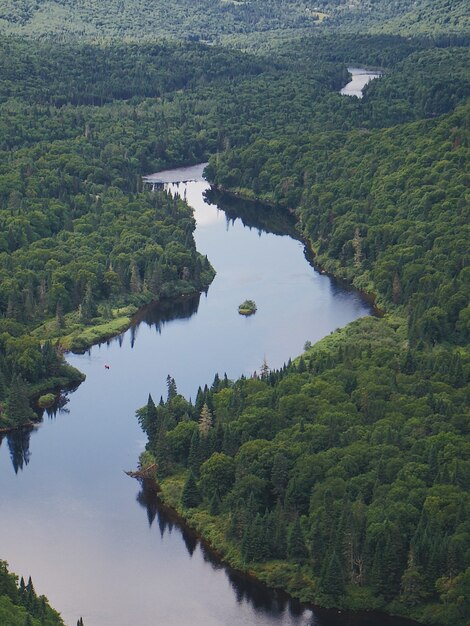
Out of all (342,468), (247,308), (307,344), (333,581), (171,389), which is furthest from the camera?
(247,308)

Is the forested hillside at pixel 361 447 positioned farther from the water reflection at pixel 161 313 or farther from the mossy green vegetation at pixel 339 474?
the water reflection at pixel 161 313

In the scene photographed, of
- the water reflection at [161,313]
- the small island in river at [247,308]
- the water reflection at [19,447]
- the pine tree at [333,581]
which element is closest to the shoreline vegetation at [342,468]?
the pine tree at [333,581]

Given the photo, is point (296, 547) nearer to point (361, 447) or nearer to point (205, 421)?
point (361, 447)

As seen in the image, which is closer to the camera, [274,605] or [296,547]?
[274,605]

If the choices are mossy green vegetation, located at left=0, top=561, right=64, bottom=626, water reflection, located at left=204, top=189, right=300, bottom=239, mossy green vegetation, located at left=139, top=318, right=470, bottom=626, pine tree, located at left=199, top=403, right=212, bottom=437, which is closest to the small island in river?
mossy green vegetation, located at left=139, top=318, right=470, bottom=626

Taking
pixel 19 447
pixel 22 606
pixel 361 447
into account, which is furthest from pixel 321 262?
pixel 22 606

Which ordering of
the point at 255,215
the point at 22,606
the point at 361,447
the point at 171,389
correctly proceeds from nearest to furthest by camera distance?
the point at 22,606
the point at 361,447
the point at 171,389
the point at 255,215

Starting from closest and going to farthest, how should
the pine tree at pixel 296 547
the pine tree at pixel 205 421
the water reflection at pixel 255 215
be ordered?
the pine tree at pixel 296 547 → the pine tree at pixel 205 421 → the water reflection at pixel 255 215
